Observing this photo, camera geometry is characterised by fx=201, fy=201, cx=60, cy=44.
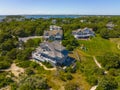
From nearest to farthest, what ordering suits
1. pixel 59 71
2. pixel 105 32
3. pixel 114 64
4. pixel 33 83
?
1. pixel 33 83
2. pixel 59 71
3. pixel 114 64
4. pixel 105 32

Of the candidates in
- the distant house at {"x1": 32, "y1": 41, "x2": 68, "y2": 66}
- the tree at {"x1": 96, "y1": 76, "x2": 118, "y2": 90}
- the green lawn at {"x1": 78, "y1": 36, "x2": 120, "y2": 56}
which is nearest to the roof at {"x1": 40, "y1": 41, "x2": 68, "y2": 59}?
the distant house at {"x1": 32, "y1": 41, "x2": 68, "y2": 66}

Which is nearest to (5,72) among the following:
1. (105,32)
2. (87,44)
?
(87,44)

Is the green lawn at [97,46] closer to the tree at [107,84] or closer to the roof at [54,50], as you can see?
the roof at [54,50]

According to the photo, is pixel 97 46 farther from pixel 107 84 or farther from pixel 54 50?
pixel 107 84

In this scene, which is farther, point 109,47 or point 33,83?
point 109,47

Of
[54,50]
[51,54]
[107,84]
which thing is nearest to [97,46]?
[54,50]

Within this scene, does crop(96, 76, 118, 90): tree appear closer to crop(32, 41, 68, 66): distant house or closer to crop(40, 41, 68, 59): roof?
crop(32, 41, 68, 66): distant house

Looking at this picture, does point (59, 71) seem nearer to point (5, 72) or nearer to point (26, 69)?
point (26, 69)
